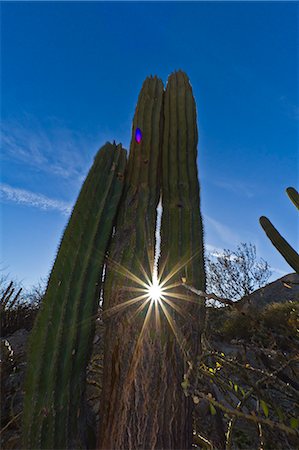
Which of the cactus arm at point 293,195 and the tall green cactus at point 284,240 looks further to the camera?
the cactus arm at point 293,195

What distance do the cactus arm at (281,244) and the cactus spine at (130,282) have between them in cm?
85

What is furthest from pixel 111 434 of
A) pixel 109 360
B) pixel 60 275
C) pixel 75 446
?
pixel 60 275

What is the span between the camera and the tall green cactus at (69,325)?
1961mm

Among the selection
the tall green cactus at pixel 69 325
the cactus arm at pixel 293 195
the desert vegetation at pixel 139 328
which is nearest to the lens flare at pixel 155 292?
the desert vegetation at pixel 139 328

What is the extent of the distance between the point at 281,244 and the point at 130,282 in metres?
1.06

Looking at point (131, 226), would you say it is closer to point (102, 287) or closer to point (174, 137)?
point (102, 287)

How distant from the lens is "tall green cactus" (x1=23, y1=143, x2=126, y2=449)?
6.43ft

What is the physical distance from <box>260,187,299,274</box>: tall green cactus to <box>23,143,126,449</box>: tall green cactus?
1.18 m

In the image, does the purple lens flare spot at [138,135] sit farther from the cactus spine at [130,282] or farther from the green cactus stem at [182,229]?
the green cactus stem at [182,229]

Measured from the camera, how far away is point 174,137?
9.78 ft

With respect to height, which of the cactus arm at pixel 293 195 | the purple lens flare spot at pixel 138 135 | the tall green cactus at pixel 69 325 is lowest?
the tall green cactus at pixel 69 325

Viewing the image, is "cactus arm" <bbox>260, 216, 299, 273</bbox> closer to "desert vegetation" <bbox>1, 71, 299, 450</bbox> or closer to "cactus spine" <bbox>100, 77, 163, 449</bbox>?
"desert vegetation" <bbox>1, 71, 299, 450</bbox>

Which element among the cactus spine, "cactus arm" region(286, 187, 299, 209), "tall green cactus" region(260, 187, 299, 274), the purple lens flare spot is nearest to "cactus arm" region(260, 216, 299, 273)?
"tall green cactus" region(260, 187, 299, 274)

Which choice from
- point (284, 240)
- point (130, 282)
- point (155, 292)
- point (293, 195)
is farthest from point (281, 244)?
point (130, 282)
